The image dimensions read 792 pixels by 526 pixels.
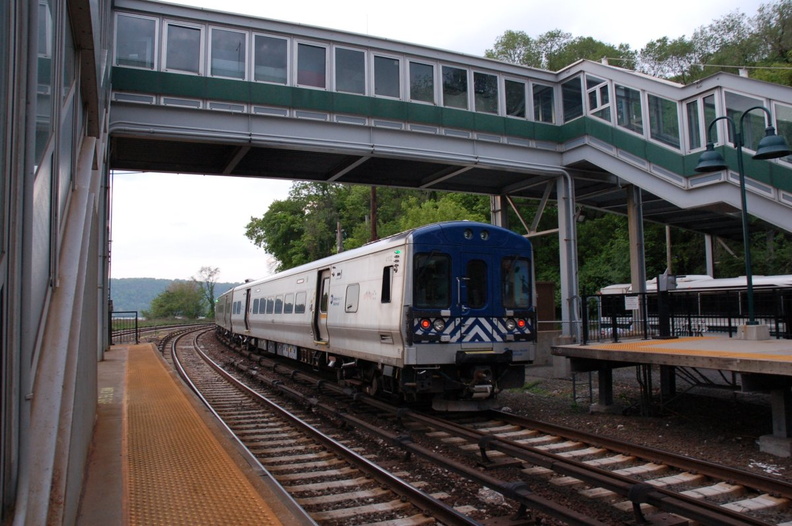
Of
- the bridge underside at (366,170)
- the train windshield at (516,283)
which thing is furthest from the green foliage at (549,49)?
the train windshield at (516,283)

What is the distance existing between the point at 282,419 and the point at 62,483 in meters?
7.47

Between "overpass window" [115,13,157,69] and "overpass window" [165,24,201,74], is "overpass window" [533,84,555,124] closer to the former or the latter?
"overpass window" [165,24,201,74]

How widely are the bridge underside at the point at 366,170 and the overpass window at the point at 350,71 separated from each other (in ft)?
6.02

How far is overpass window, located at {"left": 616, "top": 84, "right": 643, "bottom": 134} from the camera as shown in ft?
54.4

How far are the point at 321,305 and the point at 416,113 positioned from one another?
6265 mm

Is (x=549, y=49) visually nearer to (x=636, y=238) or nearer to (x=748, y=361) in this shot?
(x=636, y=238)

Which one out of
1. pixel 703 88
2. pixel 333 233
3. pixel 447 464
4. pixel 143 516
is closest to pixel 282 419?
pixel 447 464

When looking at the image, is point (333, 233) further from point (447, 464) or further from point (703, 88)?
point (447, 464)

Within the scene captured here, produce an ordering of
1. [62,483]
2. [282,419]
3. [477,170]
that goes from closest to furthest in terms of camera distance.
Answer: [62,483] < [282,419] < [477,170]

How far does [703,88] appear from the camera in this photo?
14914 mm

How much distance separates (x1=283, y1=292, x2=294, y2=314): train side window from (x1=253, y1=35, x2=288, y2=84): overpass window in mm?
5934

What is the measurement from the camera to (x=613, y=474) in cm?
598

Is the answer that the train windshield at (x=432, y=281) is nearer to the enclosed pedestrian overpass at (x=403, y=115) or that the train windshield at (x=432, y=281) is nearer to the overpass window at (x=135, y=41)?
the enclosed pedestrian overpass at (x=403, y=115)

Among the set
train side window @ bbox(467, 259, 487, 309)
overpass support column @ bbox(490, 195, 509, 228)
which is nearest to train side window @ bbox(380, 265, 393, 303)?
train side window @ bbox(467, 259, 487, 309)
